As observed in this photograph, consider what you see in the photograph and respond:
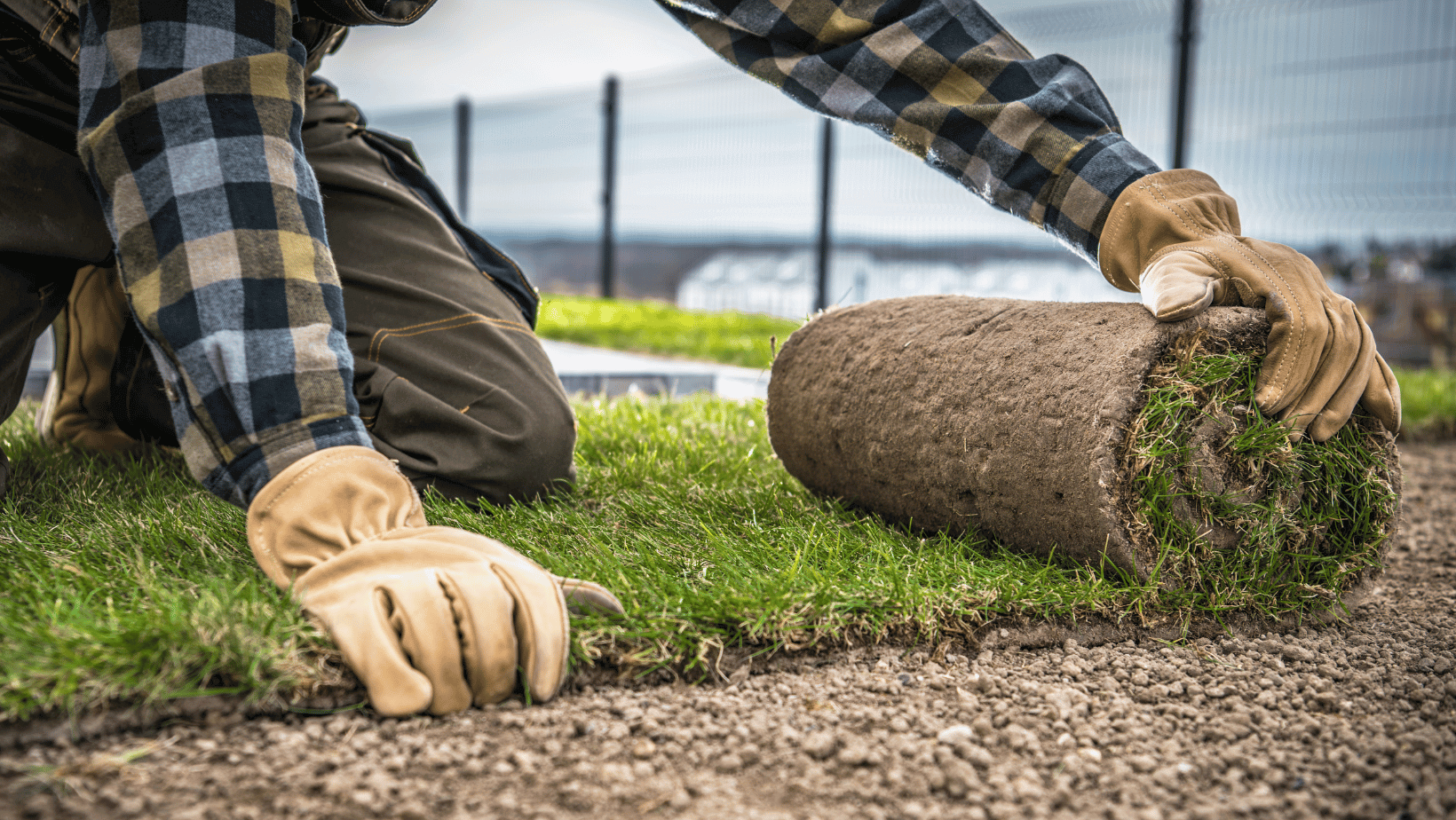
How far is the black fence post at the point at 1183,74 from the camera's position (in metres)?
5.45

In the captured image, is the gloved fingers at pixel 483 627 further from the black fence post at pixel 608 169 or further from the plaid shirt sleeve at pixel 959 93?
the black fence post at pixel 608 169

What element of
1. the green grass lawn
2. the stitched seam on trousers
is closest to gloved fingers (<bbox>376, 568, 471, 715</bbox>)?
the green grass lawn

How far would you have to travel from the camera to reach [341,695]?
103cm

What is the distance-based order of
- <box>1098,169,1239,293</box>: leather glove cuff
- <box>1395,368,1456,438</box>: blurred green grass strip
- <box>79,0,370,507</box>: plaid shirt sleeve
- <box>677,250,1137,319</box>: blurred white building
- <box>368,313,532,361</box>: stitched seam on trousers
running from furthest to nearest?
<box>677,250,1137,319</box>: blurred white building, <box>1395,368,1456,438</box>: blurred green grass strip, <box>368,313,532,361</box>: stitched seam on trousers, <box>1098,169,1239,293</box>: leather glove cuff, <box>79,0,370,507</box>: plaid shirt sleeve

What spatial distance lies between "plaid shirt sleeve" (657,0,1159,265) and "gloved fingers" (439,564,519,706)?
1.08 meters

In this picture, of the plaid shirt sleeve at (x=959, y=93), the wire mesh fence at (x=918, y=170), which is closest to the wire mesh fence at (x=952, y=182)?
the wire mesh fence at (x=918, y=170)

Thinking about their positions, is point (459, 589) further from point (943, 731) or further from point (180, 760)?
point (943, 731)

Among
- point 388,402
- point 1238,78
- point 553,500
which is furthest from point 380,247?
point 1238,78

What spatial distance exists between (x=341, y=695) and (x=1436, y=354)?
23.4ft

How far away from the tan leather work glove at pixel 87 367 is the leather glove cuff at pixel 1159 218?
193 cm

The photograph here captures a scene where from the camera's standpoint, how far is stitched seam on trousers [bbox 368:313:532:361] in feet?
5.93

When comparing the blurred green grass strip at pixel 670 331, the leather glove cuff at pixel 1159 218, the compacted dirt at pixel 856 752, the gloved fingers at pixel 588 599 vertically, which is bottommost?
the blurred green grass strip at pixel 670 331

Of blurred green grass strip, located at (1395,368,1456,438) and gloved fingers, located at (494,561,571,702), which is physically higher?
gloved fingers, located at (494,561,571,702)

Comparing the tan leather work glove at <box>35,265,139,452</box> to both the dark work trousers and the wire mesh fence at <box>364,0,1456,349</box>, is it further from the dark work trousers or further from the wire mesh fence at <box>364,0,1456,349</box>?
the wire mesh fence at <box>364,0,1456,349</box>
